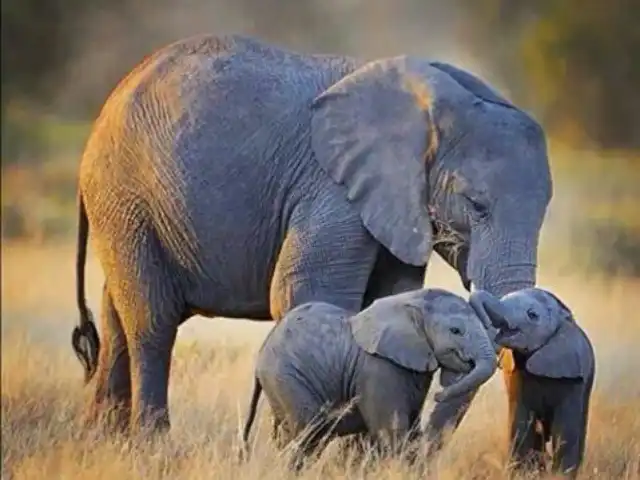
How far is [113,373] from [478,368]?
0.98m

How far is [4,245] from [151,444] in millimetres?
1202

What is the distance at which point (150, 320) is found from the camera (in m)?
2.60

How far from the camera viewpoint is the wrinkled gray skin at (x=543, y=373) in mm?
2133

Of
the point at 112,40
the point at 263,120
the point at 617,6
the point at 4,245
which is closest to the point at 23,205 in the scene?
the point at 4,245

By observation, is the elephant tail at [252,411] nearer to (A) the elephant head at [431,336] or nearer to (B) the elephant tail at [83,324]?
(A) the elephant head at [431,336]

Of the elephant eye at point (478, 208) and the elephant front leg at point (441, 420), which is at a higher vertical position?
the elephant eye at point (478, 208)

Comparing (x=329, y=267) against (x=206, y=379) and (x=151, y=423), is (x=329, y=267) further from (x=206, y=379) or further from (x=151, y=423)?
(x=206, y=379)

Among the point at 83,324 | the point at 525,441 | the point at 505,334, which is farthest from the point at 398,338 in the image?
the point at 83,324

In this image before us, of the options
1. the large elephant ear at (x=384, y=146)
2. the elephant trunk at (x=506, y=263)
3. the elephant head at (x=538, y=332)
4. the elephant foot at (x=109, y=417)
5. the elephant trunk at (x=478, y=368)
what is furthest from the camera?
the elephant foot at (x=109, y=417)

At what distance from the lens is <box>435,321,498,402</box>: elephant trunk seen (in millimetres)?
2020

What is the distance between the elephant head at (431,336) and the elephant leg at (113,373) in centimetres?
76

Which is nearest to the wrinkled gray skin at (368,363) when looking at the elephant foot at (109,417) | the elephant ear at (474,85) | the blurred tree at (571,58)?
the elephant ear at (474,85)

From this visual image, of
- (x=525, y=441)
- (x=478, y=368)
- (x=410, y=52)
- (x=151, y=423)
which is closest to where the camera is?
(x=478, y=368)

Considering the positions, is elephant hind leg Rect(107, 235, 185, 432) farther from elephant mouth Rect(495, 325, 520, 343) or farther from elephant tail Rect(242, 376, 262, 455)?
elephant mouth Rect(495, 325, 520, 343)
